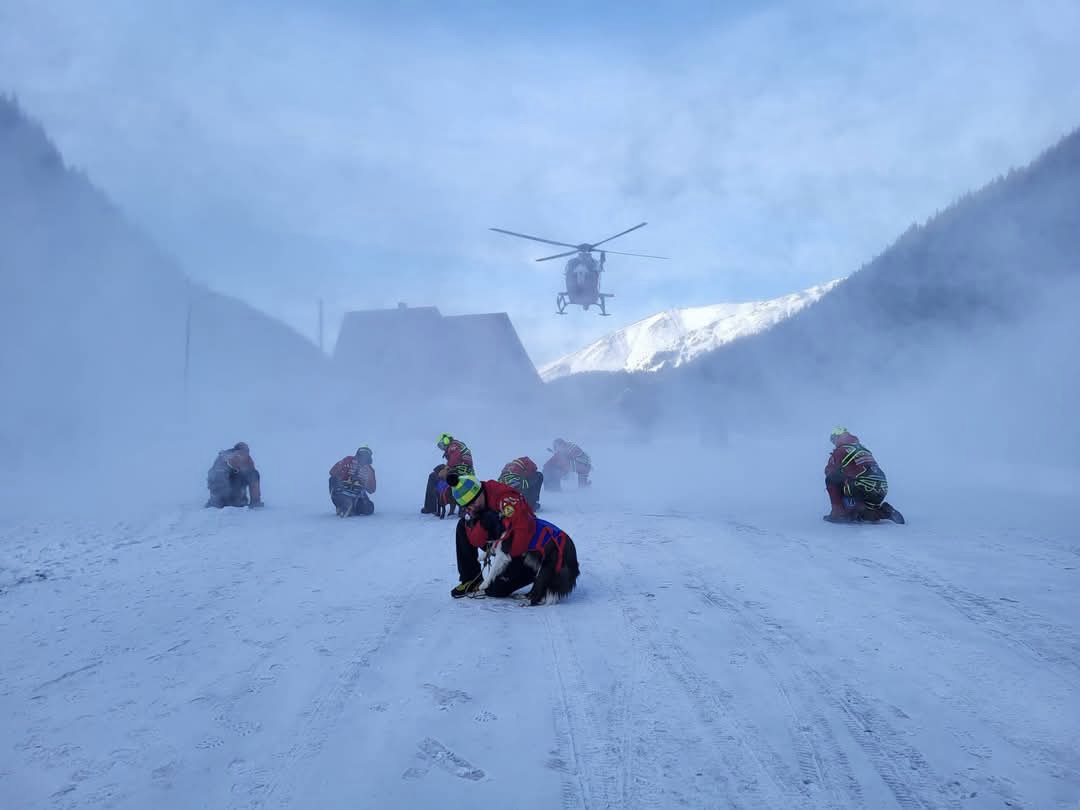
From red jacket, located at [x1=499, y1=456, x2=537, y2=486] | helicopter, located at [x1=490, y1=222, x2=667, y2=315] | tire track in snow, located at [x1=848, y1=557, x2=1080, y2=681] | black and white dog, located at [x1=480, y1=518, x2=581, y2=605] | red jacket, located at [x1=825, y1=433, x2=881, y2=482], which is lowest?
tire track in snow, located at [x1=848, y1=557, x2=1080, y2=681]

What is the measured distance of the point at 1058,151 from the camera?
1798 centimetres

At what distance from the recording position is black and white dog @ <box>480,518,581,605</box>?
573 cm

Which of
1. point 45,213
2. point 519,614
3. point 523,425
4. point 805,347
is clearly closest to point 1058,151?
point 805,347

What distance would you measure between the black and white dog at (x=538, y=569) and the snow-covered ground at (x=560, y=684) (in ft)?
0.60

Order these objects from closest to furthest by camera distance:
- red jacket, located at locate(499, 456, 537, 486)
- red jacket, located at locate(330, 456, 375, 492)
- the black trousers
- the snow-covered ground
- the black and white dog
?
the snow-covered ground, the black and white dog, red jacket, located at locate(499, 456, 537, 486), the black trousers, red jacket, located at locate(330, 456, 375, 492)

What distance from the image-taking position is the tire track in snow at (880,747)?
2.97 metres

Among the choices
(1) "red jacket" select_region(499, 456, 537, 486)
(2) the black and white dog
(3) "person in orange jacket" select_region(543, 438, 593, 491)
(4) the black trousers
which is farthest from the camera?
(3) "person in orange jacket" select_region(543, 438, 593, 491)

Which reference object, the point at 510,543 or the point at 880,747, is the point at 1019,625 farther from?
the point at 510,543

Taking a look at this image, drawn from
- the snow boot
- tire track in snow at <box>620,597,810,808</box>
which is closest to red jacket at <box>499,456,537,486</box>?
the snow boot

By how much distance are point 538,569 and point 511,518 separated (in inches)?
19.2

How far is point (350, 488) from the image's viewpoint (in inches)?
462

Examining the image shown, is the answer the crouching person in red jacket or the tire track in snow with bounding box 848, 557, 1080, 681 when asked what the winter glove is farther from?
the tire track in snow with bounding box 848, 557, 1080, 681

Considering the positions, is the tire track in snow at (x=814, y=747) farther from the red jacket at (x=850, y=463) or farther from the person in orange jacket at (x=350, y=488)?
the person in orange jacket at (x=350, y=488)

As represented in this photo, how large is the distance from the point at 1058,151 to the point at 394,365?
31.3 metres
